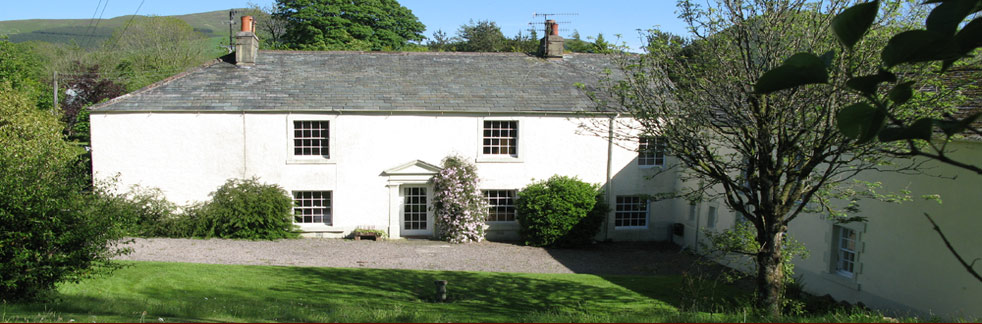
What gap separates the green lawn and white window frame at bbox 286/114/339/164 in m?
5.72

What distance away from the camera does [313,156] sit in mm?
20438

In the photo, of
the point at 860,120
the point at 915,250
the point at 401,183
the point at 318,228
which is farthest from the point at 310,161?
the point at 860,120

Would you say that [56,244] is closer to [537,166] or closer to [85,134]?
[537,166]

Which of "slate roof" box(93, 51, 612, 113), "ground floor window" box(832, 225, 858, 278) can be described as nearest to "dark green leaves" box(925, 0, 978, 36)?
"ground floor window" box(832, 225, 858, 278)

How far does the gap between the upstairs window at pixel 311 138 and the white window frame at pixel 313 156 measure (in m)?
0.16

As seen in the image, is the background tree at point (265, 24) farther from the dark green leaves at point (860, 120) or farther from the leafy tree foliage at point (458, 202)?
the dark green leaves at point (860, 120)

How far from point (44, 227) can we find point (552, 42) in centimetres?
1888

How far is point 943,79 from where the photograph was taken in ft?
29.9

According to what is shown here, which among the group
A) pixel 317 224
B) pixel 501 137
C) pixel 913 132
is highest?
pixel 913 132

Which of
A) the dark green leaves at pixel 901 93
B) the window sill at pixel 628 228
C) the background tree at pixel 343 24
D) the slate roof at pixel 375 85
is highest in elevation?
→ the background tree at pixel 343 24

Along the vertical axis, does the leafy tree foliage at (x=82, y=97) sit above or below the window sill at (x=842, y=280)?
above

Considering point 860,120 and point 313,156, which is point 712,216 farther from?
point 860,120

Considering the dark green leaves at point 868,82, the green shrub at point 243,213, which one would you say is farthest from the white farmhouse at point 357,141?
the dark green leaves at point 868,82

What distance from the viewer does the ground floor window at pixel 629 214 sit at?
21.9m
